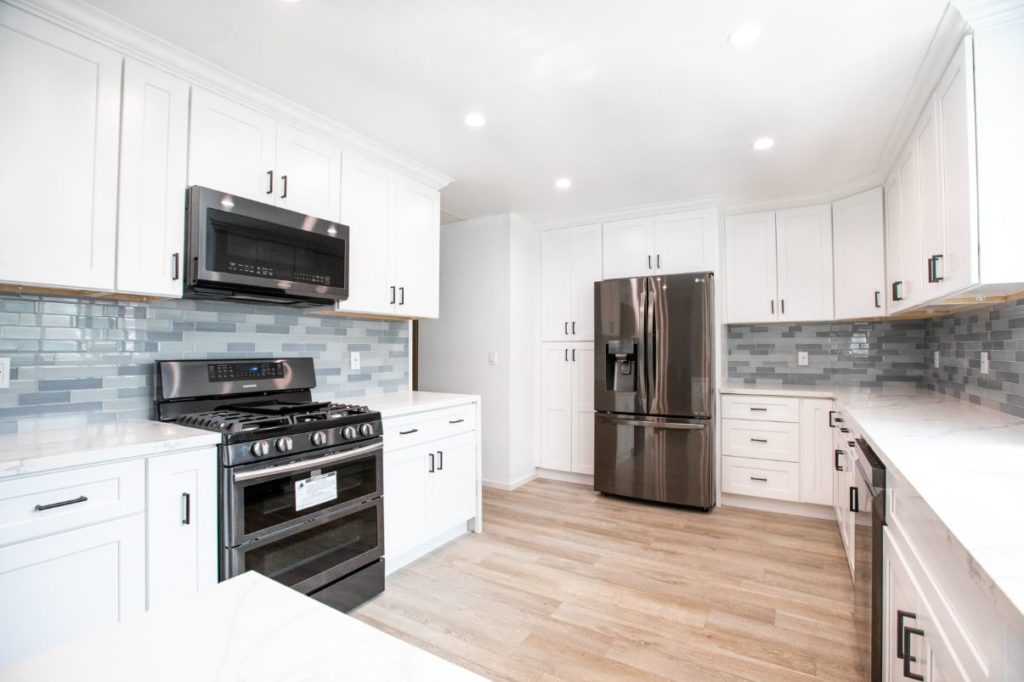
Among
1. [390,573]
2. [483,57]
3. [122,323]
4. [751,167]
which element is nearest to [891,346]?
[751,167]

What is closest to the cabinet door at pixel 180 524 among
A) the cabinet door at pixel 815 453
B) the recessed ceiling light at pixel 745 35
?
the recessed ceiling light at pixel 745 35

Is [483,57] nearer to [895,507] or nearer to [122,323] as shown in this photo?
[122,323]

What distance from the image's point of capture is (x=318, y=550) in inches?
85.4

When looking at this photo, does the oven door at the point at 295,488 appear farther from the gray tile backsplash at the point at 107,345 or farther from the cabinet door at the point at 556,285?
the cabinet door at the point at 556,285

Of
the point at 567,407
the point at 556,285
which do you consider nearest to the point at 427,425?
the point at 567,407

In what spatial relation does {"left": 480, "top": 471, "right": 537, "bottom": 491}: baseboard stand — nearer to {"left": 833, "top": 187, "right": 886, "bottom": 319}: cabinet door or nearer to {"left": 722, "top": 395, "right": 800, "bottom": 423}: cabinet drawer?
{"left": 722, "top": 395, "right": 800, "bottom": 423}: cabinet drawer

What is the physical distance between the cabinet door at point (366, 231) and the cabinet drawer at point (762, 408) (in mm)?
2597

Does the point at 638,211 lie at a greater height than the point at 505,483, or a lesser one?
greater

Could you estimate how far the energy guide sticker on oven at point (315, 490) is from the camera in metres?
2.09

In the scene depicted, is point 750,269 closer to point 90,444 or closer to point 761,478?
point 761,478

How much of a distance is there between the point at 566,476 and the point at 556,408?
0.62 m

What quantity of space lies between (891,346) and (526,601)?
A: 3.32m

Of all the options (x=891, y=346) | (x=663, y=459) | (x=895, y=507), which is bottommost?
(x=663, y=459)

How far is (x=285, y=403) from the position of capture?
103 inches
